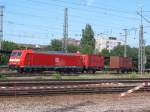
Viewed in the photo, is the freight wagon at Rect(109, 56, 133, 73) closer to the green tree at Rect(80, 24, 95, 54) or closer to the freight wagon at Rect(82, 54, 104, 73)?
the freight wagon at Rect(82, 54, 104, 73)

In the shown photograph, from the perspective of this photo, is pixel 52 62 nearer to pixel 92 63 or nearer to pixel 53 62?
pixel 53 62

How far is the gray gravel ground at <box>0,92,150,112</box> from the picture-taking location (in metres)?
15.4

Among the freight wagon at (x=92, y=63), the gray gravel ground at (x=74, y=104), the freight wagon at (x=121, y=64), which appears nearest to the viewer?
the gray gravel ground at (x=74, y=104)

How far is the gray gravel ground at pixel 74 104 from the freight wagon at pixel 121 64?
146 ft

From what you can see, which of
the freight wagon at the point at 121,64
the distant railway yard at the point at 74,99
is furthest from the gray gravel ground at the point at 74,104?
the freight wagon at the point at 121,64

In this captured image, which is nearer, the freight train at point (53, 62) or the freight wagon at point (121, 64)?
the freight train at point (53, 62)

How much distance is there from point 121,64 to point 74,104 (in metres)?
49.3

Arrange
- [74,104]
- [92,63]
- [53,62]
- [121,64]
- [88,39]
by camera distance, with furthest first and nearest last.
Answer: [88,39], [121,64], [92,63], [53,62], [74,104]

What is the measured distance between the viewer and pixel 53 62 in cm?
5056

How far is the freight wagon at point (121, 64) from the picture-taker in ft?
216

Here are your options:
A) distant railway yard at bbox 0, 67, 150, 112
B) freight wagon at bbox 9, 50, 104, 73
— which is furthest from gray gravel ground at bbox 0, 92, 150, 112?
freight wagon at bbox 9, 50, 104, 73

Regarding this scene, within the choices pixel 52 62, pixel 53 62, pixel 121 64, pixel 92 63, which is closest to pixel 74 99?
pixel 52 62

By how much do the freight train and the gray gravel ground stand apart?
1041 inches

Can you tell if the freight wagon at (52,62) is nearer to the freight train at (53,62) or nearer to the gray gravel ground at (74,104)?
the freight train at (53,62)
